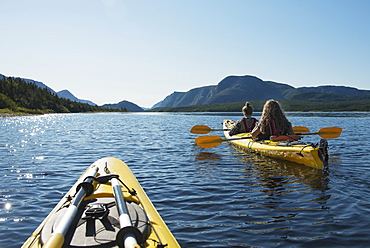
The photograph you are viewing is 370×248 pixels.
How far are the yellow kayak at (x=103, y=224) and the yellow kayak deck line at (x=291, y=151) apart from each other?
6146 mm

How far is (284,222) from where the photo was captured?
5.02 metres

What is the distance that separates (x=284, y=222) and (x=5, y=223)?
16.4ft

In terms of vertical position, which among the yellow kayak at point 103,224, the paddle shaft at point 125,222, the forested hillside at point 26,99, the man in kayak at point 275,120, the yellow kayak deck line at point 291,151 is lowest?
the yellow kayak deck line at point 291,151

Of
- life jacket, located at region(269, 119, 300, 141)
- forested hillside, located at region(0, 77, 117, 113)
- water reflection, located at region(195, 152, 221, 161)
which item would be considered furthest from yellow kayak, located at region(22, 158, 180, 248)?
forested hillside, located at region(0, 77, 117, 113)

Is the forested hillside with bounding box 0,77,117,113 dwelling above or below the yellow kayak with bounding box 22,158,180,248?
above

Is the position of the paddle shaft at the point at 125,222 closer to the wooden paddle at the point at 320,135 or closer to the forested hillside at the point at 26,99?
the wooden paddle at the point at 320,135

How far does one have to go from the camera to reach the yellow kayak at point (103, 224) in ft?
8.68

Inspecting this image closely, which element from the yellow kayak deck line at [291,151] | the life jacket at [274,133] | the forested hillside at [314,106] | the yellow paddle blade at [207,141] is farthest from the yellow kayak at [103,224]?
the forested hillside at [314,106]

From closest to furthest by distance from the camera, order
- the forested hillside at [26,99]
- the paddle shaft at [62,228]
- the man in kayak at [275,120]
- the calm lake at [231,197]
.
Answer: the paddle shaft at [62,228] < the calm lake at [231,197] < the man in kayak at [275,120] < the forested hillside at [26,99]

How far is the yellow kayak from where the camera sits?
264cm

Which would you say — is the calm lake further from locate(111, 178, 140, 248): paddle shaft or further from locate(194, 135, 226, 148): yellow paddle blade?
locate(111, 178, 140, 248): paddle shaft

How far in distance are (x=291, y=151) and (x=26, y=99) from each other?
93465 millimetres

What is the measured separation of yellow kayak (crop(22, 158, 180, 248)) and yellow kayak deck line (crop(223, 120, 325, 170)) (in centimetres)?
615

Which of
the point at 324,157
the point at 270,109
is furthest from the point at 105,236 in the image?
the point at 270,109
